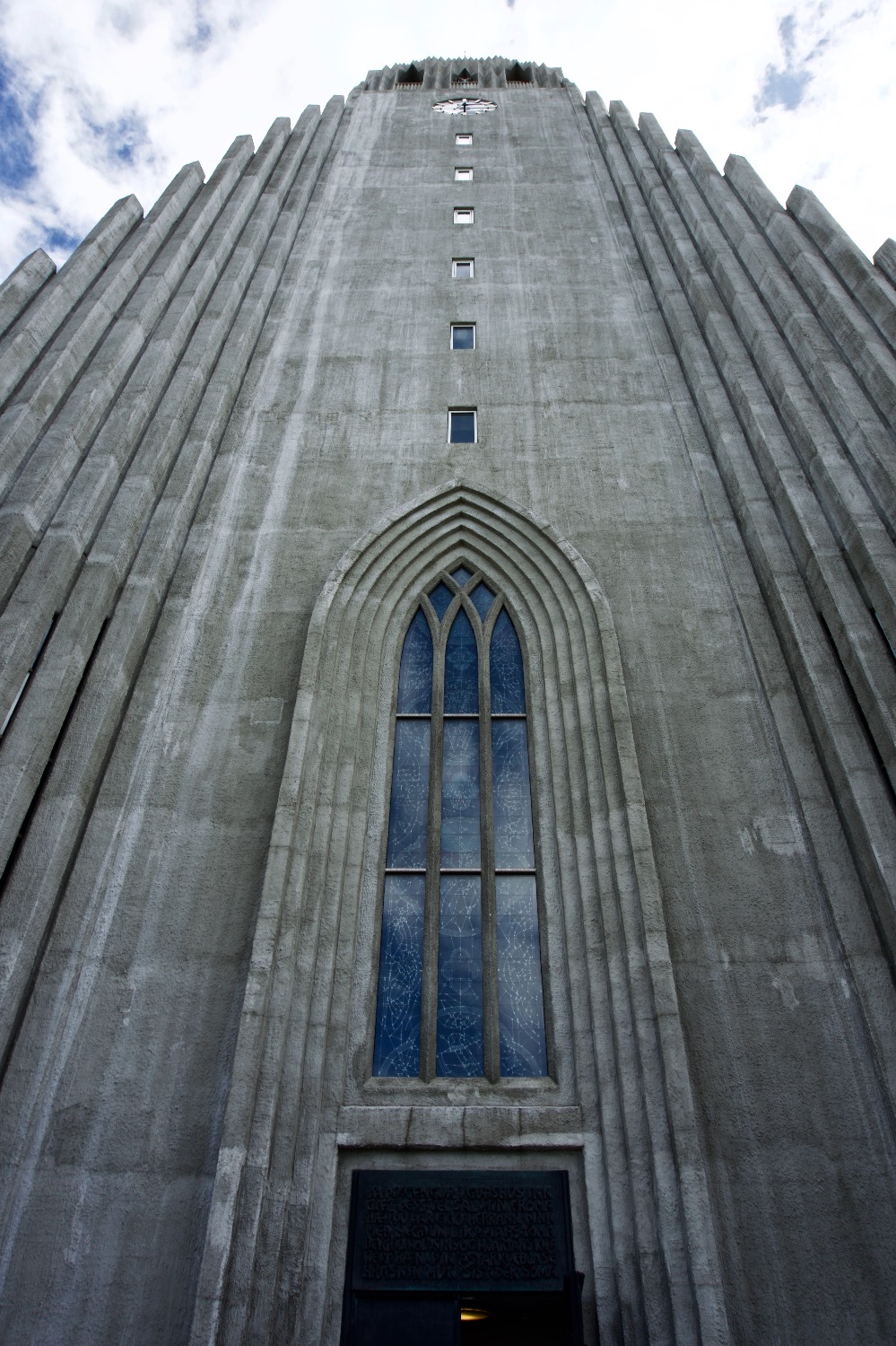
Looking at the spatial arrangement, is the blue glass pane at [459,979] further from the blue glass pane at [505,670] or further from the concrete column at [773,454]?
the concrete column at [773,454]

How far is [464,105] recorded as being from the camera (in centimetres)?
2473

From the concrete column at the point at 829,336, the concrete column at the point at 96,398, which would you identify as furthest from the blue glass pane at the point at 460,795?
the concrete column at the point at 829,336

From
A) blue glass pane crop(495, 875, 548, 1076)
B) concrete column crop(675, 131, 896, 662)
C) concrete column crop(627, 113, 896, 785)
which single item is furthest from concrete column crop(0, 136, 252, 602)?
concrete column crop(675, 131, 896, 662)

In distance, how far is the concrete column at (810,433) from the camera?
9672mm

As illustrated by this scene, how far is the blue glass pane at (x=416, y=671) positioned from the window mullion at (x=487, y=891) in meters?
0.65

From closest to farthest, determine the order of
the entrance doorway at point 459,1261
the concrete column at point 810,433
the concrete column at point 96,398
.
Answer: the entrance doorway at point 459,1261 → the concrete column at point 810,433 → the concrete column at point 96,398

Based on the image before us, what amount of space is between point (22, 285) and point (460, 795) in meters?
9.33

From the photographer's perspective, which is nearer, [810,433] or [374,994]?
[374,994]

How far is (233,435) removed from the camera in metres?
13.5

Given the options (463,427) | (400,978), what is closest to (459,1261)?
(400,978)

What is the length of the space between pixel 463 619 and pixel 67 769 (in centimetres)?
499

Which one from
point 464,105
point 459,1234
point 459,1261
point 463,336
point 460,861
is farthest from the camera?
point 464,105

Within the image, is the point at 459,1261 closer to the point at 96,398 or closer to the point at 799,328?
the point at 96,398

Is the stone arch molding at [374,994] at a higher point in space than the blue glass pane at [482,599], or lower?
lower
